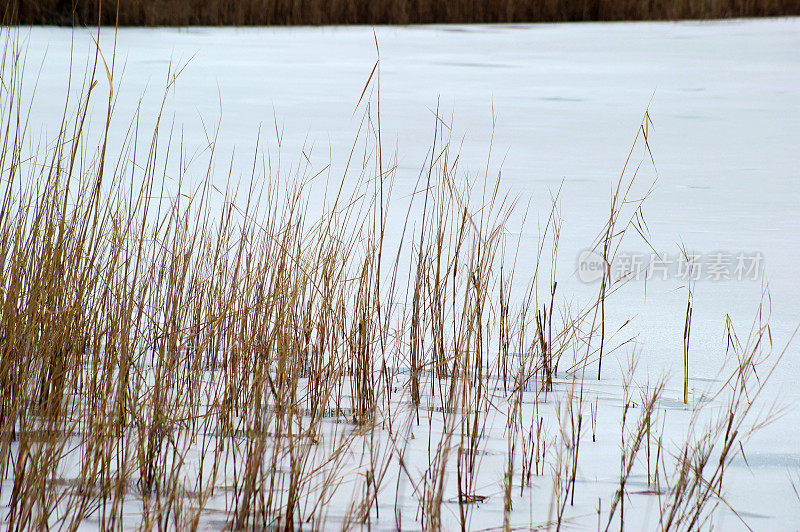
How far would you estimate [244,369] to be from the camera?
1328 millimetres

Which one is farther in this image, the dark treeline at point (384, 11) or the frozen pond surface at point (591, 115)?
the dark treeline at point (384, 11)

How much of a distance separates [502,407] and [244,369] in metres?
0.47

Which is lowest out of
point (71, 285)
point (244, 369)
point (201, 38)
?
point (244, 369)

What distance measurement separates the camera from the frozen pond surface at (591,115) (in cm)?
204

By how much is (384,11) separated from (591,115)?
4.30 meters

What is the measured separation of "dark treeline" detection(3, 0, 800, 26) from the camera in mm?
7969

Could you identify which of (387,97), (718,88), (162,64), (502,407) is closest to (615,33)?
(718,88)

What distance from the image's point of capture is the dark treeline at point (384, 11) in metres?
7.97

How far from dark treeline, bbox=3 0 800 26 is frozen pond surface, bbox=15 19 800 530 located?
39cm

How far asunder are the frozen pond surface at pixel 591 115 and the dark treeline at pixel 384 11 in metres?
0.39

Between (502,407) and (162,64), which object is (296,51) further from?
(502,407)

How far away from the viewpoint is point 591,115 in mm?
4746

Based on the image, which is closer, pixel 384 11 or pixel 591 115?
pixel 591 115

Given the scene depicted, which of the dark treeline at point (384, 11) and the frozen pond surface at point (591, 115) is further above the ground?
the dark treeline at point (384, 11)
